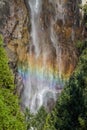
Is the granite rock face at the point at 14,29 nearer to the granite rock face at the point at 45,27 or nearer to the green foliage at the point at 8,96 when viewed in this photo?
the granite rock face at the point at 45,27

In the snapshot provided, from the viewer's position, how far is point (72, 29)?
83.4ft

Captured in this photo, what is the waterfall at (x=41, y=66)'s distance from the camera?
24453 mm

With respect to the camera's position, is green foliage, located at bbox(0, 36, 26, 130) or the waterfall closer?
green foliage, located at bbox(0, 36, 26, 130)

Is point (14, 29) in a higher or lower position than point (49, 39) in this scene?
higher

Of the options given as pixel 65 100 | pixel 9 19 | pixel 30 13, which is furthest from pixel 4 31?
pixel 65 100

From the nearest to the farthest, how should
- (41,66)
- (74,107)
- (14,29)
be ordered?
(74,107), (14,29), (41,66)

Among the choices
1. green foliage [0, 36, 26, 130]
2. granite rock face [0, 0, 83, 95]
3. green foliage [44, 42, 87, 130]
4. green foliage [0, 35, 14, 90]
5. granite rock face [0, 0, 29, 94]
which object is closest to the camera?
green foliage [0, 36, 26, 130]

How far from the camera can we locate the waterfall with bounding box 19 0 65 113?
2445 centimetres

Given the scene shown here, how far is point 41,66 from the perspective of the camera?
25141 mm

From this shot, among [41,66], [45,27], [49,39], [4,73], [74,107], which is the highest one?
[45,27]

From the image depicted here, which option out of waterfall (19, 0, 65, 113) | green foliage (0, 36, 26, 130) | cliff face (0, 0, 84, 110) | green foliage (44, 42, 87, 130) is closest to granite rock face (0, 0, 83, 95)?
cliff face (0, 0, 84, 110)

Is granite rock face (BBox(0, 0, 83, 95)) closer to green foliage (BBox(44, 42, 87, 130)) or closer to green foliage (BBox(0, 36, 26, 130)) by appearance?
green foliage (BBox(44, 42, 87, 130))

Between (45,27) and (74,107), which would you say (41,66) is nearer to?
(45,27)

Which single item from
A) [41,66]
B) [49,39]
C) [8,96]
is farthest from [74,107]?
[49,39]
